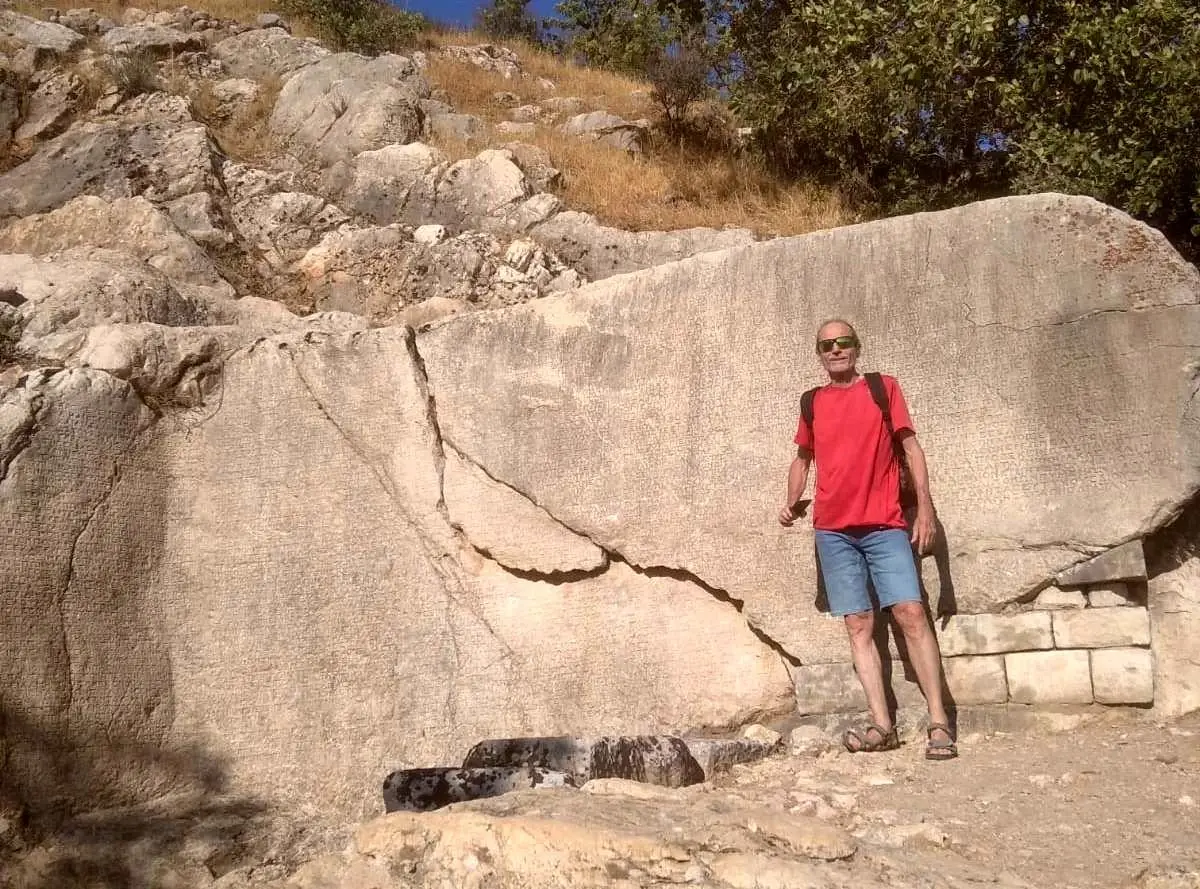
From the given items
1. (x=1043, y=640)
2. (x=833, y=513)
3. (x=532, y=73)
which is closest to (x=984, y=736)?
(x=1043, y=640)

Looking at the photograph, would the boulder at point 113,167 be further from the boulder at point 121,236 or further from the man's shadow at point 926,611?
the man's shadow at point 926,611

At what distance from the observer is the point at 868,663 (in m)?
4.05

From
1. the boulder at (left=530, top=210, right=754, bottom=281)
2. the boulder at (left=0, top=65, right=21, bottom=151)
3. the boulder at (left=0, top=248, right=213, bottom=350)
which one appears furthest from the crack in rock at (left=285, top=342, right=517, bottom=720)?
the boulder at (left=0, top=65, right=21, bottom=151)

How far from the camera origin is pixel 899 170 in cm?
910

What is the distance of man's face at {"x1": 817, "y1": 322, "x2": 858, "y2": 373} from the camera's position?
4.16 m

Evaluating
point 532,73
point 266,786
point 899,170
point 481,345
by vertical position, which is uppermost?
point 532,73

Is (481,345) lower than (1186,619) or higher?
higher

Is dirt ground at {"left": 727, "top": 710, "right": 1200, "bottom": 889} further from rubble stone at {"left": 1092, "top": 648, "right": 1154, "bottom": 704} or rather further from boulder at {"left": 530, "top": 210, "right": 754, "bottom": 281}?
boulder at {"left": 530, "top": 210, "right": 754, "bottom": 281}

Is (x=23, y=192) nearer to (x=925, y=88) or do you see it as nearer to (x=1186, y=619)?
(x=925, y=88)

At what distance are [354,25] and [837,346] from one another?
1273 cm

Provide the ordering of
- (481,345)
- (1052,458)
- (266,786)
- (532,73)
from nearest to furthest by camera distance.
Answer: (1052,458) → (266,786) → (481,345) → (532,73)

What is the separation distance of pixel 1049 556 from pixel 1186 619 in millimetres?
564

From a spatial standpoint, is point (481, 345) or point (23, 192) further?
point (23, 192)

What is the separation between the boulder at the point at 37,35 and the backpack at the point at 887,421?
9667mm
